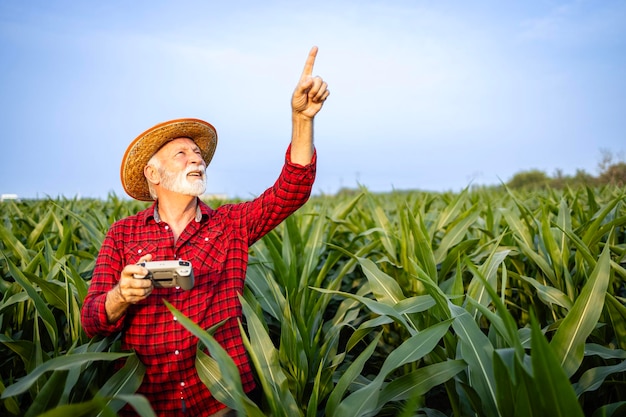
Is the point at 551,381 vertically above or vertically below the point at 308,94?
below

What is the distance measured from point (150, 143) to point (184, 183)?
9.2 inches

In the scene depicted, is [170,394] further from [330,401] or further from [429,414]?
[429,414]

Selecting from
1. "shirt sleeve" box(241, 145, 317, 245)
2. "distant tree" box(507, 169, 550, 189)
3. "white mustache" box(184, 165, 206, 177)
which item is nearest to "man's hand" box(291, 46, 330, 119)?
"shirt sleeve" box(241, 145, 317, 245)

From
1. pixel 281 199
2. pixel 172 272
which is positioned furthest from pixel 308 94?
pixel 172 272

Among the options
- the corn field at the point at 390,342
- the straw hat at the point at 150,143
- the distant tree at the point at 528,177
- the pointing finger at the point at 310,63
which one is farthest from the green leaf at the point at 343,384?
the distant tree at the point at 528,177

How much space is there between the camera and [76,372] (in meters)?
1.17

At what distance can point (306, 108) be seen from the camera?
153 cm

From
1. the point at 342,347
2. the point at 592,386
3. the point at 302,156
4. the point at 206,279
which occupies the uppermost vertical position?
the point at 302,156

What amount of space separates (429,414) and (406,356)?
32 centimetres

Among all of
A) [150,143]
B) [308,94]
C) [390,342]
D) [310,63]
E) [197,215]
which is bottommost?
[390,342]

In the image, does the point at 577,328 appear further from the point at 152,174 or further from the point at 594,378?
the point at 152,174

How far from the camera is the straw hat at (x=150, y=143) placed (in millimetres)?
1680

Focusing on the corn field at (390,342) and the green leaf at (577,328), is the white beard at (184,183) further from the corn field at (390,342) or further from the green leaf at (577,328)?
the green leaf at (577,328)

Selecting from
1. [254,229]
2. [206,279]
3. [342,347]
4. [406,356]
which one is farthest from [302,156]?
[342,347]
